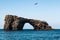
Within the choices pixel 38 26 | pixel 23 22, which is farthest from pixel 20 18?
pixel 38 26

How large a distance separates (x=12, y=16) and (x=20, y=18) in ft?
12.1

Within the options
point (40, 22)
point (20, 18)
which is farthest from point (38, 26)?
point (20, 18)

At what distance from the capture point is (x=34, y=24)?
110750mm

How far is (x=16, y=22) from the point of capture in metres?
107

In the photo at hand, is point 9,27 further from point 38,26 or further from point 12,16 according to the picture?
point 38,26

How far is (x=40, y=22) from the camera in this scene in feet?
368

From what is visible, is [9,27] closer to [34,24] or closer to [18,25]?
[18,25]

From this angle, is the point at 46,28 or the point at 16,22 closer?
the point at 16,22

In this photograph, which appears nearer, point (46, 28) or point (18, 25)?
point (18, 25)

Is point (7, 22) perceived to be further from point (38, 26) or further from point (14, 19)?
point (38, 26)

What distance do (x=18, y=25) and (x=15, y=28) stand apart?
6.86 ft

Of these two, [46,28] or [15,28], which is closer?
[15,28]

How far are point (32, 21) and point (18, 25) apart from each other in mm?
7466

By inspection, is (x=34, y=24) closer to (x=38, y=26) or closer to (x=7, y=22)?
(x=38, y=26)
